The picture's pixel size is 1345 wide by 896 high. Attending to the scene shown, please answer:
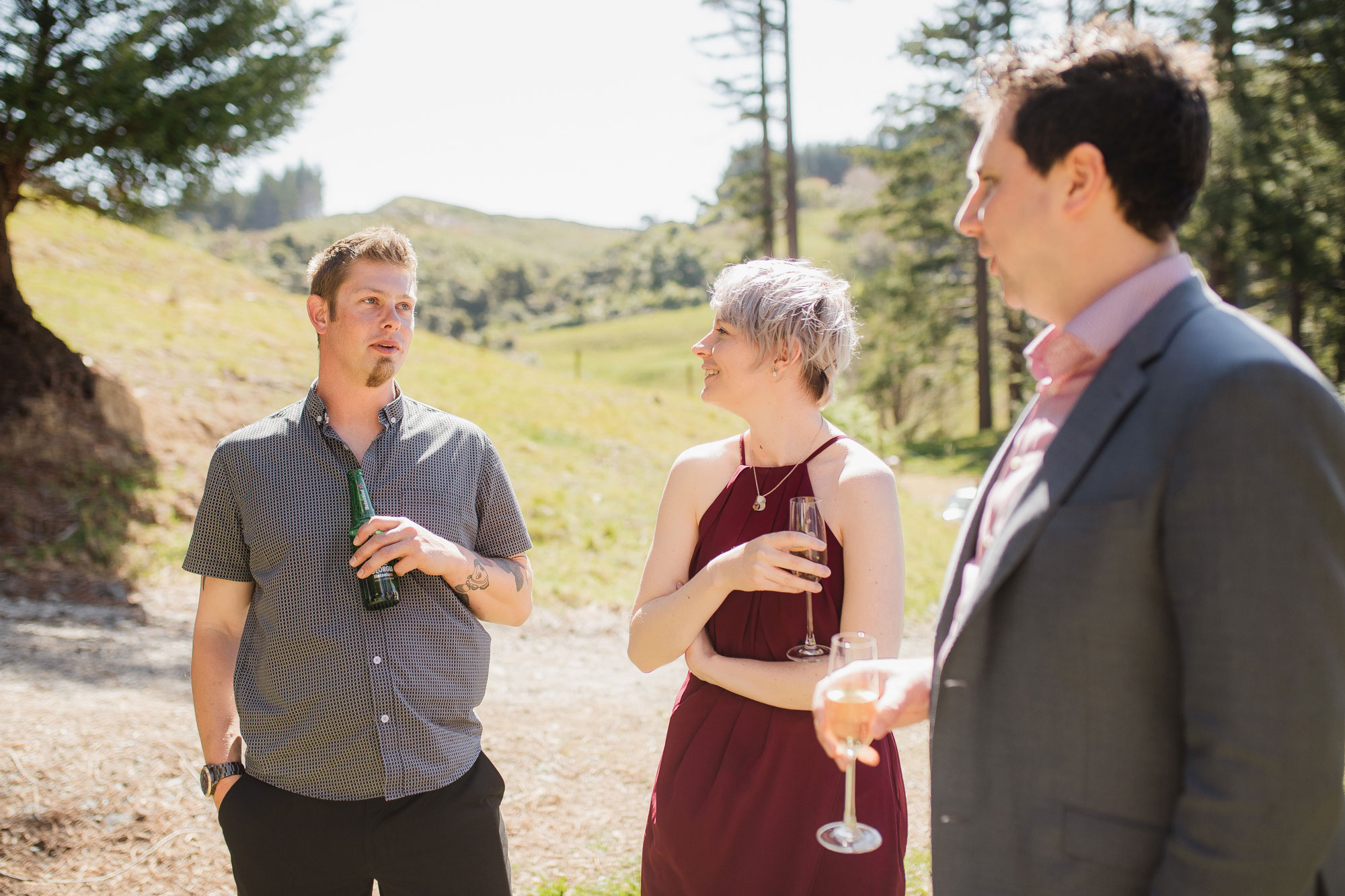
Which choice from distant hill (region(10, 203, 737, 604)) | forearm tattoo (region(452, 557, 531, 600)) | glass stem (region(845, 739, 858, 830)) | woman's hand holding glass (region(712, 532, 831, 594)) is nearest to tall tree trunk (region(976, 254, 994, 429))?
distant hill (region(10, 203, 737, 604))

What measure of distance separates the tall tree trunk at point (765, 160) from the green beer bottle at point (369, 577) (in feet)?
79.2

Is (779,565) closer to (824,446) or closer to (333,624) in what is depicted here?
(824,446)

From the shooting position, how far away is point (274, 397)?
12.1m

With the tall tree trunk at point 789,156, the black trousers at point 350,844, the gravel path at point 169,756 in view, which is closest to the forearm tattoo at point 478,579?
the black trousers at point 350,844

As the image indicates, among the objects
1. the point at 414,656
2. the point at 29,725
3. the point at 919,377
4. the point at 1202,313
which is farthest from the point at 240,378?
the point at 919,377

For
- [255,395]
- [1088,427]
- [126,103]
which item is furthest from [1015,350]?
[1088,427]

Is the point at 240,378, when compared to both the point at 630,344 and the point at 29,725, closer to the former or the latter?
the point at 29,725

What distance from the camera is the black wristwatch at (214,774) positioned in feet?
8.51

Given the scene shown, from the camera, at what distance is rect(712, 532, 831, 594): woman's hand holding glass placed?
224 cm

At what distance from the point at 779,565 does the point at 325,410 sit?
5.07ft

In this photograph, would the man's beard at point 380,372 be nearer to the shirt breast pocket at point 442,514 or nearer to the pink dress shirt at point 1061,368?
the shirt breast pocket at point 442,514

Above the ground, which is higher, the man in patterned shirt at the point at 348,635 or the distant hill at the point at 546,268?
the distant hill at the point at 546,268

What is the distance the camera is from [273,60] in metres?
9.88

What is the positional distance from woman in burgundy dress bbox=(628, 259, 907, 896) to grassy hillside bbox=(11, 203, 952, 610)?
6583mm
